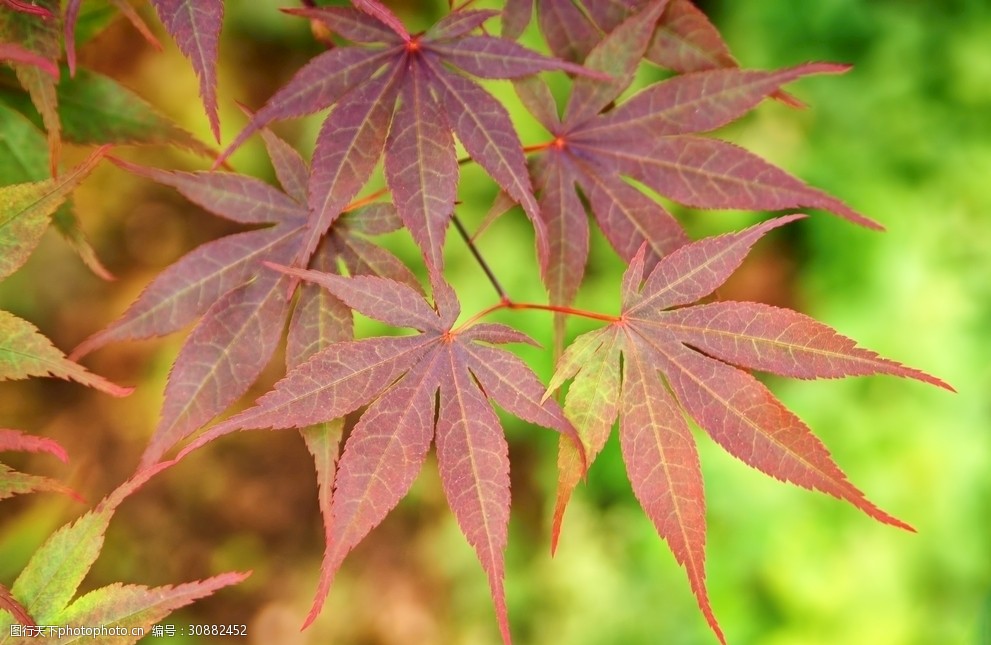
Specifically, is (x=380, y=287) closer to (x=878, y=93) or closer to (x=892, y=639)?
(x=892, y=639)

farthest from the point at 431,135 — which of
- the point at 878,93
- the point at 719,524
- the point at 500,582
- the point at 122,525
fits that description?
the point at 122,525

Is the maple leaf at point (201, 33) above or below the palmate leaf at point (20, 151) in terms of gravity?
below

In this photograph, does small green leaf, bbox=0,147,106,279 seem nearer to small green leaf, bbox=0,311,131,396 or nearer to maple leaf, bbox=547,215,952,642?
small green leaf, bbox=0,311,131,396

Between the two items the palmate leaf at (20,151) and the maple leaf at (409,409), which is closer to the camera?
the maple leaf at (409,409)

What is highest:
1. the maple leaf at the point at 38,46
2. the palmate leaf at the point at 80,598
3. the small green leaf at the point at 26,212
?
the maple leaf at the point at 38,46

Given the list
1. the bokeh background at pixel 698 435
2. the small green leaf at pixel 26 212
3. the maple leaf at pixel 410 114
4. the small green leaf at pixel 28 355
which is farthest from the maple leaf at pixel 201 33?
the bokeh background at pixel 698 435

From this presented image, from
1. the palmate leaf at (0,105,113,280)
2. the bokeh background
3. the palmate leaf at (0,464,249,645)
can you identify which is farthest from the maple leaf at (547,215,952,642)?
the bokeh background

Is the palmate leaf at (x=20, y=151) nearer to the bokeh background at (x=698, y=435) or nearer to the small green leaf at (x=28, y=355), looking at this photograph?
the small green leaf at (x=28, y=355)

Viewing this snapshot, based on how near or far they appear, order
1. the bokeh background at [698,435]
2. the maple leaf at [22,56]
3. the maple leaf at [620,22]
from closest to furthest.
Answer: the maple leaf at [22,56], the maple leaf at [620,22], the bokeh background at [698,435]

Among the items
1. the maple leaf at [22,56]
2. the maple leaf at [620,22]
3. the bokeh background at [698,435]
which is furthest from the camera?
the bokeh background at [698,435]
